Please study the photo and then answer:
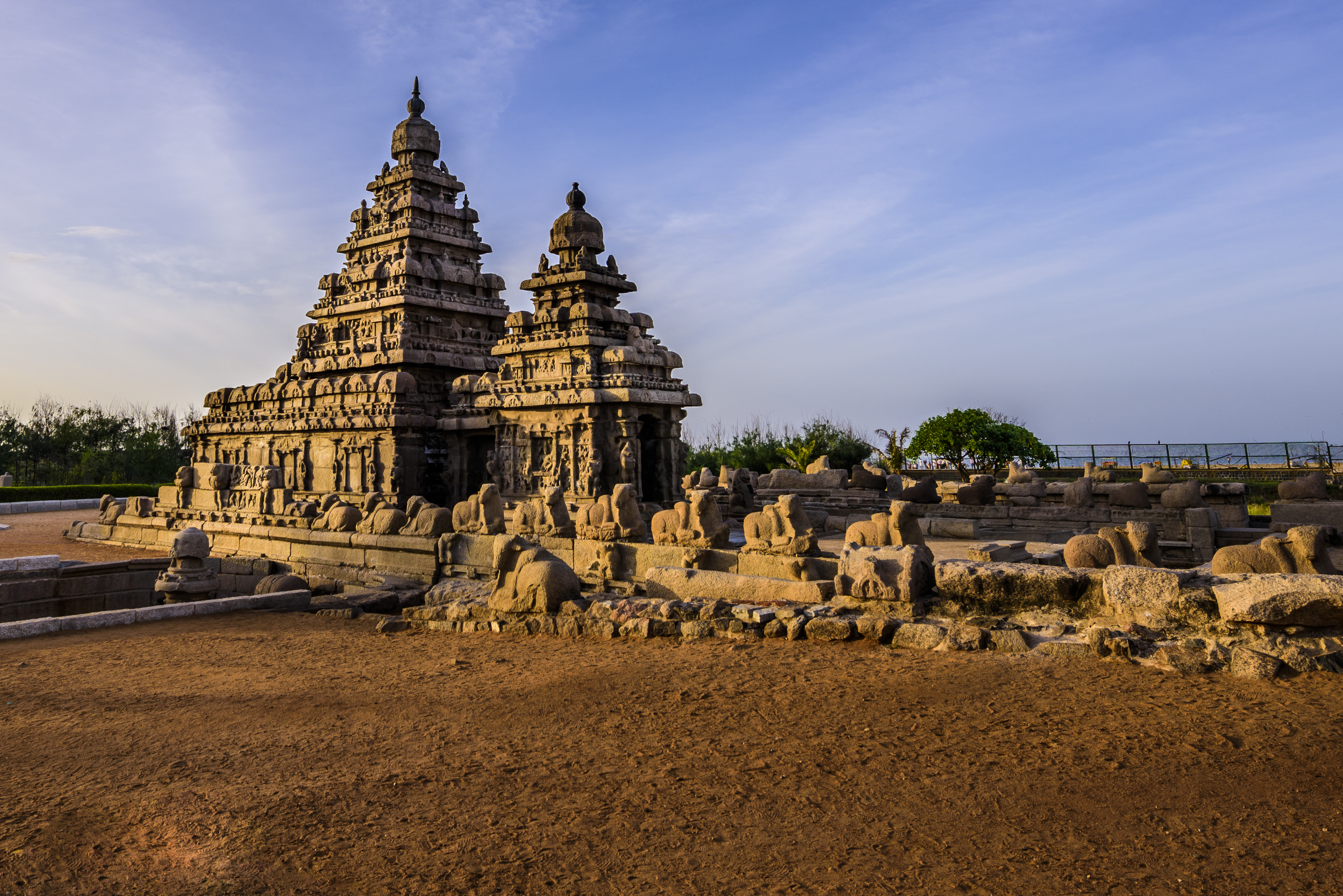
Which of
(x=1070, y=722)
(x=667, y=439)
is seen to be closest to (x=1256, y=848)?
(x=1070, y=722)

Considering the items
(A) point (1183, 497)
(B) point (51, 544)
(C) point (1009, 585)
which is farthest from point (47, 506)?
(A) point (1183, 497)

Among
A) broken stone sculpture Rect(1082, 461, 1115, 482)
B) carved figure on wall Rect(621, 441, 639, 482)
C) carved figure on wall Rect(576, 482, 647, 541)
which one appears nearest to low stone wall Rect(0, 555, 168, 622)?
carved figure on wall Rect(621, 441, 639, 482)

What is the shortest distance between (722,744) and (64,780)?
3150 millimetres

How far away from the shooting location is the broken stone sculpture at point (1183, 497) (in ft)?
38.0

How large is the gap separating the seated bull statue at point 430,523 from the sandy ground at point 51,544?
524cm

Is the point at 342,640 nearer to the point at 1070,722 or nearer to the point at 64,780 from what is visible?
the point at 64,780

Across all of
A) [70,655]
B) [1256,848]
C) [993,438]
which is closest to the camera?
[1256,848]

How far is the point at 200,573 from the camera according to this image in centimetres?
1073

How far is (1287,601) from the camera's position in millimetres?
4699

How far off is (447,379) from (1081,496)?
12.9m

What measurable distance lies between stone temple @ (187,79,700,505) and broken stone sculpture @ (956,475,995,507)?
518cm

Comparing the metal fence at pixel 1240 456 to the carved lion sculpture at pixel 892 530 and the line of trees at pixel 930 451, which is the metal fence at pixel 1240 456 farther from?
the carved lion sculpture at pixel 892 530

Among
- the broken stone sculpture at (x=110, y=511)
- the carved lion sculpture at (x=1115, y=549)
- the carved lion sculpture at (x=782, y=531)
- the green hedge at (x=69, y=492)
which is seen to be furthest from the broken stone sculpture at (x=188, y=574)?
the green hedge at (x=69, y=492)

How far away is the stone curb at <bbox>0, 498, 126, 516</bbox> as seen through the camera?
74.9ft
